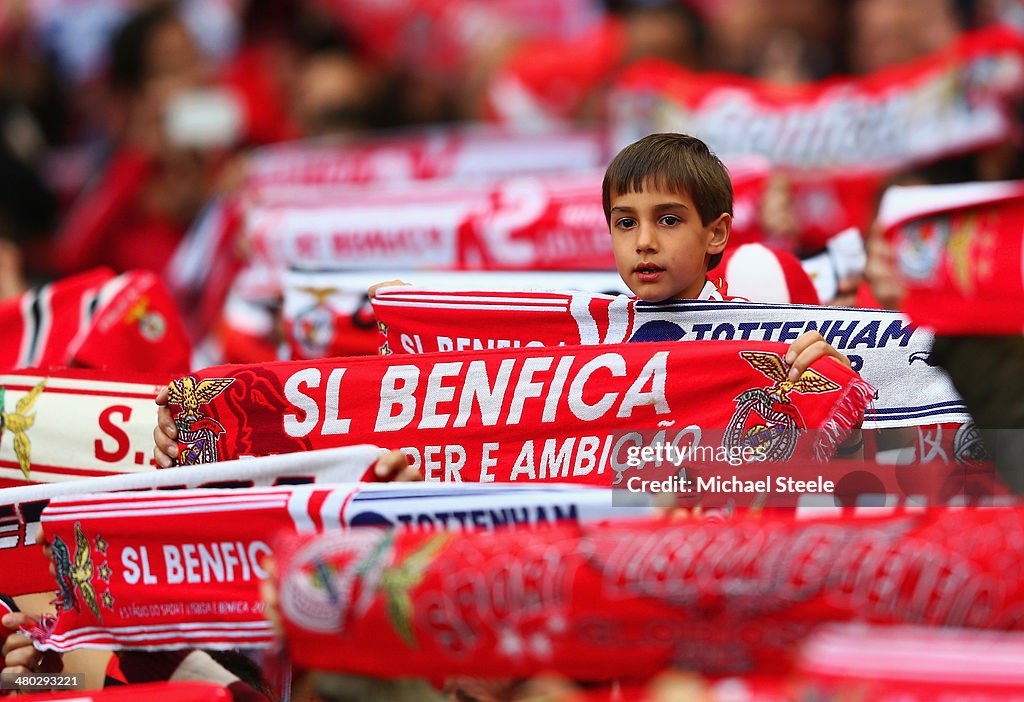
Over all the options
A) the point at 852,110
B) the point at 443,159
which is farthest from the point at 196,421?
the point at 443,159

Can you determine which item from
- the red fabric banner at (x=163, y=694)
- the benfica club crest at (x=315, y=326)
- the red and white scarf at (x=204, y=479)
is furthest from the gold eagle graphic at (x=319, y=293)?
the red fabric banner at (x=163, y=694)

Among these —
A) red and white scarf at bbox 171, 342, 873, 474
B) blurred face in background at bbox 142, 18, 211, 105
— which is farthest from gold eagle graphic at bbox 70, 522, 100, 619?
blurred face in background at bbox 142, 18, 211, 105

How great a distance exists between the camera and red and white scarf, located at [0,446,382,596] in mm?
3172

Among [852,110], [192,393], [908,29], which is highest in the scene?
[908,29]

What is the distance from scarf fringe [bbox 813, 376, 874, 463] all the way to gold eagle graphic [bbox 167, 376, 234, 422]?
1.40 meters

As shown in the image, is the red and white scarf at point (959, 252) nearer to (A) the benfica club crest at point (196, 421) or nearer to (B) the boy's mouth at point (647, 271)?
(B) the boy's mouth at point (647, 271)

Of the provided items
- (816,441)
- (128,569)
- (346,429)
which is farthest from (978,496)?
(128,569)

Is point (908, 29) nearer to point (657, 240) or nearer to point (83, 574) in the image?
point (657, 240)

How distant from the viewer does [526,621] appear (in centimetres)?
255

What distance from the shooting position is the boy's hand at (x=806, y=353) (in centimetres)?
316

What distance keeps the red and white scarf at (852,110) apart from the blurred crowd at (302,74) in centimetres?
17

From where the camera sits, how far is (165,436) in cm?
356

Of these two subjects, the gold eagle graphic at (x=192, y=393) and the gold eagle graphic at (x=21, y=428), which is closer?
the gold eagle graphic at (x=192, y=393)

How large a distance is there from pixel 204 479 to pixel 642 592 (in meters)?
1.16
